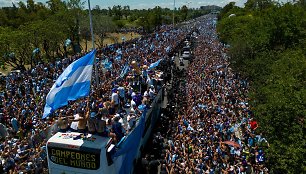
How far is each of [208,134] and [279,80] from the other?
5.10 metres

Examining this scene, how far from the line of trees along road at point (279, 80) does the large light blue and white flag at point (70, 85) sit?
301 inches

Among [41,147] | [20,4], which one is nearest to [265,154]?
[41,147]

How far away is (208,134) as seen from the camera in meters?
14.9

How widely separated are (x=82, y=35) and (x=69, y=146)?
47550 millimetres

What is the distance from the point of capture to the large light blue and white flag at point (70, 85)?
9.46 m

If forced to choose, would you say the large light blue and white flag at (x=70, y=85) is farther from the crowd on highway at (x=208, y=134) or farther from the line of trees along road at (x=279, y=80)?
the line of trees along road at (x=279, y=80)

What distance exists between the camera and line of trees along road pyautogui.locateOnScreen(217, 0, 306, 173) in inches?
456

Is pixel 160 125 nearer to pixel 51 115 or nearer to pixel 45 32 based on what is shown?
pixel 51 115

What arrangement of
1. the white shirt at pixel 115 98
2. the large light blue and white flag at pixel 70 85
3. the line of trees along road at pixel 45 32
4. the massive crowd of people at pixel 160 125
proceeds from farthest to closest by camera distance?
the line of trees along road at pixel 45 32 < the white shirt at pixel 115 98 < the massive crowd of people at pixel 160 125 < the large light blue and white flag at pixel 70 85

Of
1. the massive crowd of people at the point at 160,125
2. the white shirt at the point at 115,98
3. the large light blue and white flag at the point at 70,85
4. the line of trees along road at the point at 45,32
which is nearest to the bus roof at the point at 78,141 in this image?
the massive crowd of people at the point at 160,125

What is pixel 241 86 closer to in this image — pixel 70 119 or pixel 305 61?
pixel 305 61

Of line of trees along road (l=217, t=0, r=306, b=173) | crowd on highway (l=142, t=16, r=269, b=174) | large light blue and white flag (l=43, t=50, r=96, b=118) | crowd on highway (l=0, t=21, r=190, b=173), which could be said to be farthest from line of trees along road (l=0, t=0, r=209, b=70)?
large light blue and white flag (l=43, t=50, r=96, b=118)

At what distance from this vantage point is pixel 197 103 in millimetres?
19875

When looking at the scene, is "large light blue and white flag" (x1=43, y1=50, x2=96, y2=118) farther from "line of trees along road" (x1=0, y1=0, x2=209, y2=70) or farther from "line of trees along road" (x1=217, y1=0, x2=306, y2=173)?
Result: "line of trees along road" (x1=0, y1=0, x2=209, y2=70)
